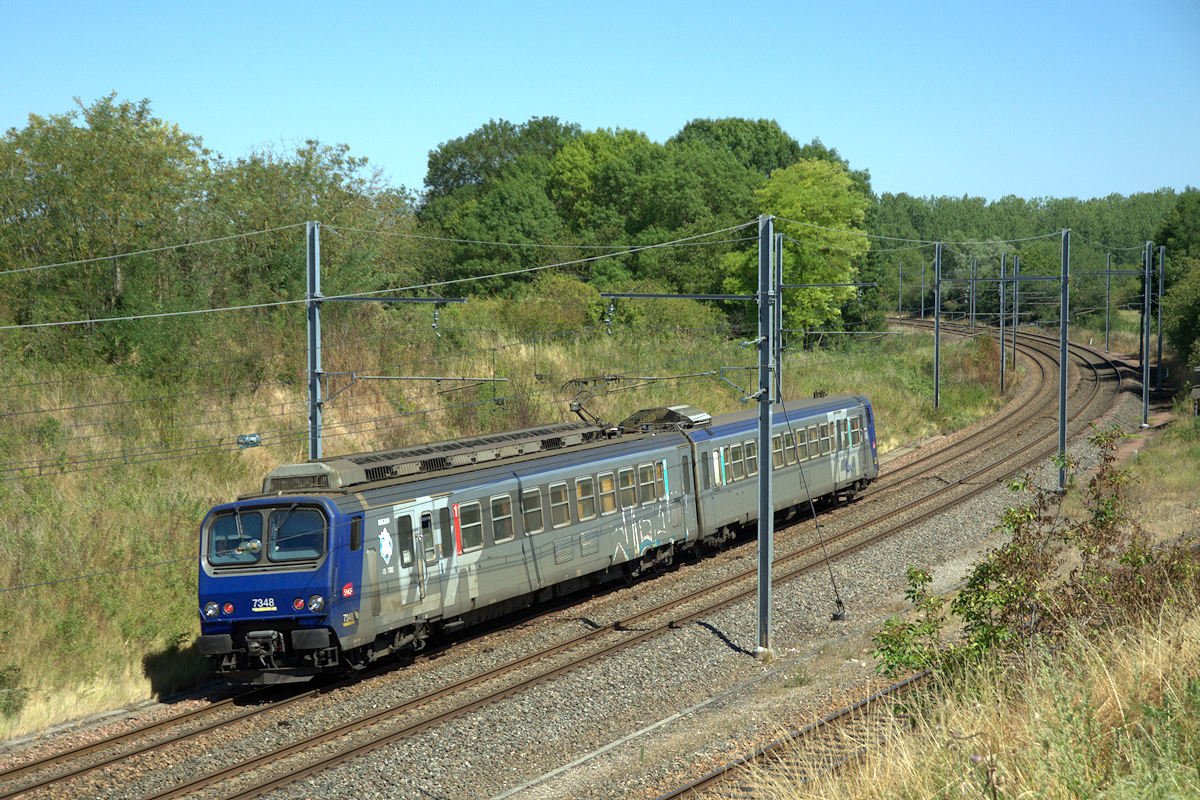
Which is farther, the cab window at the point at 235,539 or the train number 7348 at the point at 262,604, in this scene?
the cab window at the point at 235,539

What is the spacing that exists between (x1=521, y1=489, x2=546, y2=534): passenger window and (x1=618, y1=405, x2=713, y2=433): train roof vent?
14.5ft

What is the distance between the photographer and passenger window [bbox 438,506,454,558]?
49.0ft

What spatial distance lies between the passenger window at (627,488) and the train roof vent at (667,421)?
1940 millimetres

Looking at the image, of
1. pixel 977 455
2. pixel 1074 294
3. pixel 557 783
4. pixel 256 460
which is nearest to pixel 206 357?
pixel 256 460

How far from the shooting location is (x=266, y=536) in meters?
13.6

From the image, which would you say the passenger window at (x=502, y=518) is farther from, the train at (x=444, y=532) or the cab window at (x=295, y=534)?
the cab window at (x=295, y=534)

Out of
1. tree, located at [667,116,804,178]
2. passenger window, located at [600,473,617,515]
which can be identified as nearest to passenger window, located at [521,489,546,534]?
passenger window, located at [600,473,617,515]

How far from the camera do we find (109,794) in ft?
34.6

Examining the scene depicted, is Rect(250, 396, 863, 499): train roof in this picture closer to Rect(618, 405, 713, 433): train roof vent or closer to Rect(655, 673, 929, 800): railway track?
Rect(618, 405, 713, 433): train roof vent

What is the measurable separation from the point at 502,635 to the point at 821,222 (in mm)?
37949

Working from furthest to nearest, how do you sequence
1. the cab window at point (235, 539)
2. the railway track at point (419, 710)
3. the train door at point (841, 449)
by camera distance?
the train door at point (841, 449) → the cab window at point (235, 539) → the railway track at point (419, 710)

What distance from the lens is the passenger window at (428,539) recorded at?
14.6 meters

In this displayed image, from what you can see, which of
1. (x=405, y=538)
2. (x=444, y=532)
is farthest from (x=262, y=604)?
(x=444, y=532)

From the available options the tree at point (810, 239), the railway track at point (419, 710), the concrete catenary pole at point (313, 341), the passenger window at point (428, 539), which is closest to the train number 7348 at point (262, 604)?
the railway track at point (419, 710)
